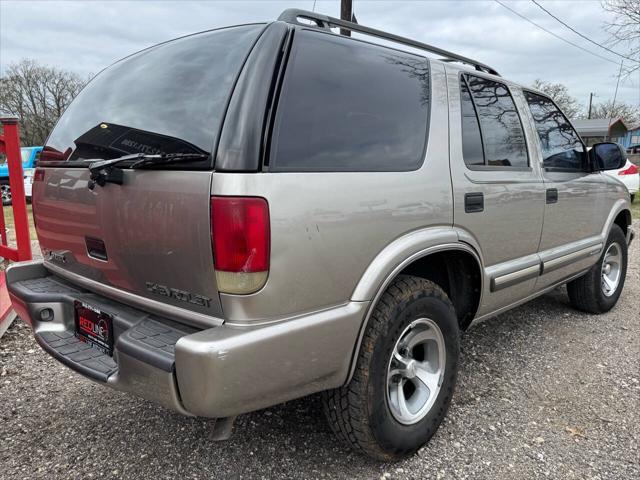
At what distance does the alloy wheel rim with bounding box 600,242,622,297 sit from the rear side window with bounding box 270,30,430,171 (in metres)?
3.17

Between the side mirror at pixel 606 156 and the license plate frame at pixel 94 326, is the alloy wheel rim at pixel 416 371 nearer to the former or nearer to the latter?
the license plate frame at pixel 94 326

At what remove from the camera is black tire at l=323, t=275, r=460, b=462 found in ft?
6.53

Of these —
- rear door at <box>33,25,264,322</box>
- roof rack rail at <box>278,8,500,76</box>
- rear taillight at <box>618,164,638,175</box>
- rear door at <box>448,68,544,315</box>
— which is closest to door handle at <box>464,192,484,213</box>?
rear door at <box>448,68,544,315</box>

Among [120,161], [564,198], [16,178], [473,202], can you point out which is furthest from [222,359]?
[16,178]

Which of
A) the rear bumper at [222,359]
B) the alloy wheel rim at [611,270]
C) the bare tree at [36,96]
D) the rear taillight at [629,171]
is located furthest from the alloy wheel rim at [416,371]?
the bare tree at [36,96]

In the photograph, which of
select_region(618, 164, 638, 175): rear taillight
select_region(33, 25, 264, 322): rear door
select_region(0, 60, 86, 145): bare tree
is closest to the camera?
select_region(33, 25, 264, 322): rear door

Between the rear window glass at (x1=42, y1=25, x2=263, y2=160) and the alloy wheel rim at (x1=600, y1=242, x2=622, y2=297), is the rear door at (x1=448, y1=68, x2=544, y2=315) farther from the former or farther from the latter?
the alloy wheel rim at (x1=600, y1=242, x2=622, y2=297)

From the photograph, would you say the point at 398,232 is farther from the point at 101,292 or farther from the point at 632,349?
the point at 632,349

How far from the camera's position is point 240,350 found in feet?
5.22

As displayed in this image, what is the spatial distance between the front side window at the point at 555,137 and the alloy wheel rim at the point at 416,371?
61.6 inches

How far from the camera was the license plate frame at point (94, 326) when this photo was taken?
2.01 metres

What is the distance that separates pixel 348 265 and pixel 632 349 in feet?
9.76

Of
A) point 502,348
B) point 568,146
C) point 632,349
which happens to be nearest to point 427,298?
point 502,348

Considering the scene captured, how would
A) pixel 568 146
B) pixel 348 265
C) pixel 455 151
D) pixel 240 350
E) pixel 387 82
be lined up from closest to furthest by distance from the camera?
pixel 240 350
pixel 348 265
pixel 387 82
pixel 455 151
pixel 568 146
